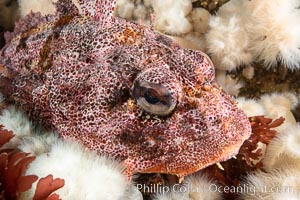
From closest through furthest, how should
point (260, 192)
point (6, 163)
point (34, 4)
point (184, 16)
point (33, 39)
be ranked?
point (6, 163), point (260, 192), point (33, 39), point (184, 16), point (34, 4)

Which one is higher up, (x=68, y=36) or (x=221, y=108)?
(x=68, y=36)

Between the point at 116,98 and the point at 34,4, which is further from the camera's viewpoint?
the point at 34,4

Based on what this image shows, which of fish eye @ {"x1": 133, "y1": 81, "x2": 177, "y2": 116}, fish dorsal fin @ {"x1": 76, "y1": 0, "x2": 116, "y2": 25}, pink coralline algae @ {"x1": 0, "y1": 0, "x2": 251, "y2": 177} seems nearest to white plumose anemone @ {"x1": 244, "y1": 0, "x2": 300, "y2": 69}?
pink coralline algae @ {"x1": 0, "y1": 0, "x2": 251, "y2": 177}

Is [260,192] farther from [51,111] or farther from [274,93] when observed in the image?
[51,111]

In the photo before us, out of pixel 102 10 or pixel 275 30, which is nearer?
pixel 102 10

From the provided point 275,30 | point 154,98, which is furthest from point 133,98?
point 275,30

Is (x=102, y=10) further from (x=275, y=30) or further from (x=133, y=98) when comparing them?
(x=275, y=30)

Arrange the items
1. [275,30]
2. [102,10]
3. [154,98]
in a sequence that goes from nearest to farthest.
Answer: [154,98] < [102,10] < [275,30]

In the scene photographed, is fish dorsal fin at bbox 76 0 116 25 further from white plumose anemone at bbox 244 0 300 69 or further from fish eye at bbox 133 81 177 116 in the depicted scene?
white plumose anemone at bbox 244 0 300 69

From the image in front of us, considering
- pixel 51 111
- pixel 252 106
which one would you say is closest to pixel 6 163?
pixel 51 111
